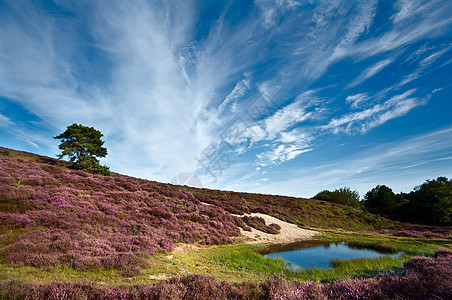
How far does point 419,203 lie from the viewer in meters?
47.4

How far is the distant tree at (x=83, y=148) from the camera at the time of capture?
26.1 m

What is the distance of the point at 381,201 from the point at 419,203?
11.3m

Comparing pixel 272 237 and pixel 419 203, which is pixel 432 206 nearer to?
pixel 419 203

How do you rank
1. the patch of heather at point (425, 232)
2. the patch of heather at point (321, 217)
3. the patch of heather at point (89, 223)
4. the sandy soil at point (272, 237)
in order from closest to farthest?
the patch of heather at point (89, 223), the sandy soil at point (272, 237), the patch of heather at point (425, 232), the patch of heather at point (321, 217)

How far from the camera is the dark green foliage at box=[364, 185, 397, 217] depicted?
2208 inches

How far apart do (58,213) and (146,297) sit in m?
12.7

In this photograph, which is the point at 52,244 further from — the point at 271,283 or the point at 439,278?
the point at 439,278

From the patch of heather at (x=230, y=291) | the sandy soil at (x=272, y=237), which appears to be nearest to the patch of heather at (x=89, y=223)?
the sandy soil at (x=272, y=237)

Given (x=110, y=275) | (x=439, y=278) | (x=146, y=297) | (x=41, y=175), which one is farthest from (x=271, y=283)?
(x=41, y=175)

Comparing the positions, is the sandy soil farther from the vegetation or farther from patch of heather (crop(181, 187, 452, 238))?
the vegetation

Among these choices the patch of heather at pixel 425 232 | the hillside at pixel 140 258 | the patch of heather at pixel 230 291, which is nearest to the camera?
the patch of heather at pixel 230 291

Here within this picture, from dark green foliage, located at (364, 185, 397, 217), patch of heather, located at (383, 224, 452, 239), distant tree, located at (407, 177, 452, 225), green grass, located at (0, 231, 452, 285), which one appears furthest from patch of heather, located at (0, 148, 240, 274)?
dark green foliage, located at (364, 185, 397, 217)

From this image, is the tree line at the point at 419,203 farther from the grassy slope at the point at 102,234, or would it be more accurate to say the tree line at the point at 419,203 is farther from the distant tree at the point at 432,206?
the grassy slope at the point at 102,234

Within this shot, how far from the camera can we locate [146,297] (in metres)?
4.18
